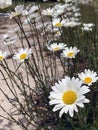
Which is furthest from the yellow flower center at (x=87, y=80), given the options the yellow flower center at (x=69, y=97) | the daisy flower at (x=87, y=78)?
the yellow flower center at (x=69, y=97)

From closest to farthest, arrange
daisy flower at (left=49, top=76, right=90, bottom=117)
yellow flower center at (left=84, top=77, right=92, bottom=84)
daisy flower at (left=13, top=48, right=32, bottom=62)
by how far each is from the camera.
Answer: daisy flower at (left=49, top=76, right=90, bottom=117) < yellow flower center at (left=84, top=77, right=92, bottom=84) < daisy flower at (left=13, top=48, right=32, bottom=62)

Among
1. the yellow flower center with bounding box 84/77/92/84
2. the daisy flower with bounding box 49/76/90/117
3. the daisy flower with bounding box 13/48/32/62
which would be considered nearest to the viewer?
the daisy flower with bounding box 49/76/90/117

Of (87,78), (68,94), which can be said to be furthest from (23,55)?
(68,94)

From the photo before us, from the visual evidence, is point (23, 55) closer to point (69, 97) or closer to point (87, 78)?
point (87, 78)

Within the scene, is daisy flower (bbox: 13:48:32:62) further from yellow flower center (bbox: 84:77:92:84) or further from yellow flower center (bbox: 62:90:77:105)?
yellow flower center (bbox: 62:90:77:105)

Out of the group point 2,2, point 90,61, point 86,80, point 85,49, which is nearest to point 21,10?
point 2,2

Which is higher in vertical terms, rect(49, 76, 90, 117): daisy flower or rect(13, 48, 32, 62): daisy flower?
rect(13, 48, 32, 62): daisy flower

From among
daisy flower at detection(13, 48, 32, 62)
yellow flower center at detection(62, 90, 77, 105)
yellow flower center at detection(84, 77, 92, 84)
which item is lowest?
yellow flower center at detection(62, 90, 77, 105)

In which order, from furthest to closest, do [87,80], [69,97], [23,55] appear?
1. [23,55]
2. [87,80]
3. [69,97]

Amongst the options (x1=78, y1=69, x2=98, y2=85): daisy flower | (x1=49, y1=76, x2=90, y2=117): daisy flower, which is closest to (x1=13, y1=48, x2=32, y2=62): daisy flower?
(x1=78, y1=69, x2=98, y2=85): daisy flower

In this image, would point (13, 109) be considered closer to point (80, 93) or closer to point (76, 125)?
point (76, 125)
